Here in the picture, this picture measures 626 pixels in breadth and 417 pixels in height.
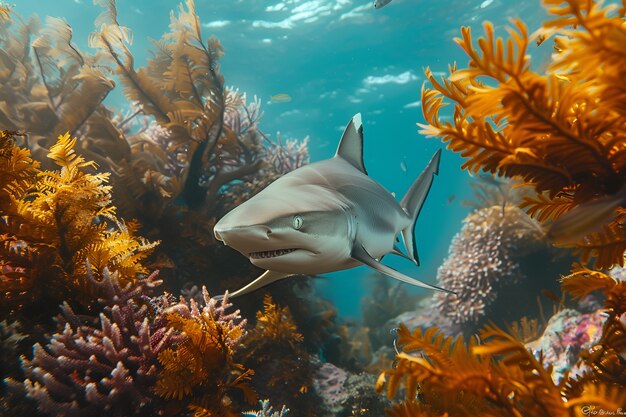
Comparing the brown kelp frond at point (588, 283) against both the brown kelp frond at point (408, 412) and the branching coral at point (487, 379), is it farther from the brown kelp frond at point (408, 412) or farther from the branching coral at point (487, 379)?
the brown kelp frond at point (408, 412)

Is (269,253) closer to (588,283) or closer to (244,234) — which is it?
(244,234)

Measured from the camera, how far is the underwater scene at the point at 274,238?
1.39 metres

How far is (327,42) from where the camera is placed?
85.5 feet

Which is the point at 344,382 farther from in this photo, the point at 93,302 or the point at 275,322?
the point at 93,302

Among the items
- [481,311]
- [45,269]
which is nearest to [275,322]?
[45,269]

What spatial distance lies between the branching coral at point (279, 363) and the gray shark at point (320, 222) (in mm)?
1794

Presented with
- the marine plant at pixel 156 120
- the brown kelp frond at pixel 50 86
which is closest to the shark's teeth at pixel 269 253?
the marine plant at pixel 156 120

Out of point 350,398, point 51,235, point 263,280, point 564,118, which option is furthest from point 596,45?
point 350,398

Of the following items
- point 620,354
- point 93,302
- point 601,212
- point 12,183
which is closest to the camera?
point 601,212

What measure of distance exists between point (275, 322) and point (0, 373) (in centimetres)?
289

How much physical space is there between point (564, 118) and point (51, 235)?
11.0 ft

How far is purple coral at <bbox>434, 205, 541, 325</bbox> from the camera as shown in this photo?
28.3 feet

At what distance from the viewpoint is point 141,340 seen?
254 centimetres

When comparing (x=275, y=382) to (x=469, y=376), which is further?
(x=275, y=382)
